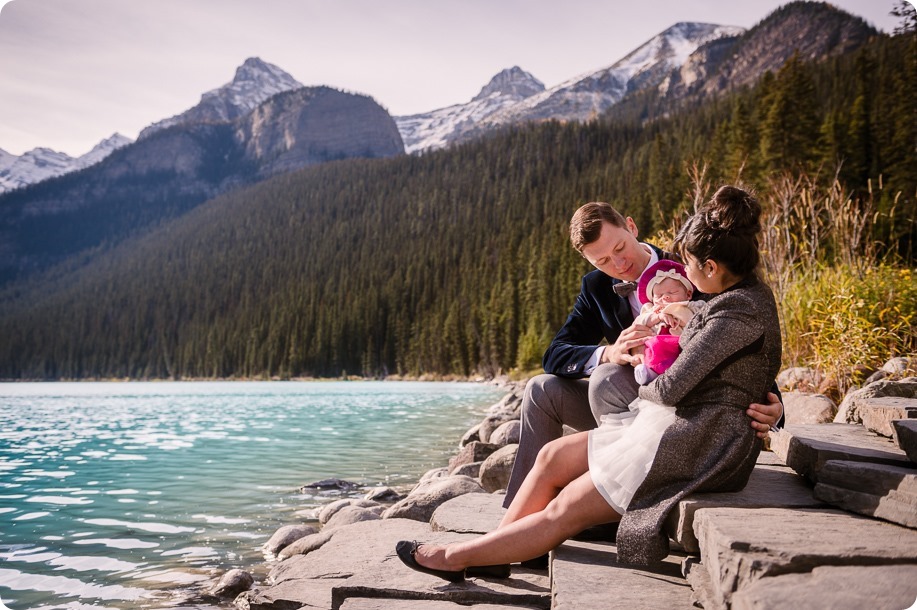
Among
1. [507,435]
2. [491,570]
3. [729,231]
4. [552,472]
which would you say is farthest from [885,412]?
[507,435]

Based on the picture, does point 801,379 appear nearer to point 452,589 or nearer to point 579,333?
point 579,333

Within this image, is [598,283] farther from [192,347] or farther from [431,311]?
[192,347]

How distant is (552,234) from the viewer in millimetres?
57844

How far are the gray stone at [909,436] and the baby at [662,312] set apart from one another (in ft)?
2.72

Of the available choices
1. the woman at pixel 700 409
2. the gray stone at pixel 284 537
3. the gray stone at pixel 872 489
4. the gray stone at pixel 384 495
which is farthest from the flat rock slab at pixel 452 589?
the gray stone at pixel 384 495

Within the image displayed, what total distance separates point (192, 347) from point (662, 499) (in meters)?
91.1

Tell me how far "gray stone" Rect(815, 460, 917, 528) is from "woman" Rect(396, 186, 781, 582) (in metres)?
0.27

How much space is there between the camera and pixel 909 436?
2.38 meters

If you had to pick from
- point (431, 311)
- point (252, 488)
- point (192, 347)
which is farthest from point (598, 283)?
point (192, 347)

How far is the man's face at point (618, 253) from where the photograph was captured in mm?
3139

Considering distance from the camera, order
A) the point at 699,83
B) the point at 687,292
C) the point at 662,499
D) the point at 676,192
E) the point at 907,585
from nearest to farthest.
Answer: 1. the point at 907,585
2. the point at 662,499
3. the point at 687,292
4. the point at 676,192
5. the point at 699,83

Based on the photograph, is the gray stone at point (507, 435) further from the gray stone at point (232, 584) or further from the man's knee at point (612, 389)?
the man's knee at point (612, 389)

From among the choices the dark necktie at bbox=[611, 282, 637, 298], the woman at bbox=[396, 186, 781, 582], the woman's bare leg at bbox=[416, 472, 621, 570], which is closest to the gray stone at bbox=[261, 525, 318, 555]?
the woman's bare leg at bbox=[416, 472, 621, 570]

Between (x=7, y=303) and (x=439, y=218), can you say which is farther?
(x=7, y=303)
